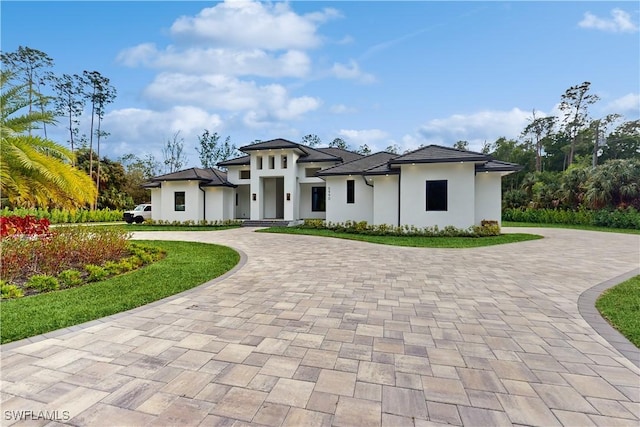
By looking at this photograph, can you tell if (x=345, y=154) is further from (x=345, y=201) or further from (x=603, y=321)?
(x=603, y=321)

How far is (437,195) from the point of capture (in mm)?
13516

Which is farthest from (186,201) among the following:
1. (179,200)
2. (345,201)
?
(345,201)

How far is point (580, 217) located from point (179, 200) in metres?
29.4

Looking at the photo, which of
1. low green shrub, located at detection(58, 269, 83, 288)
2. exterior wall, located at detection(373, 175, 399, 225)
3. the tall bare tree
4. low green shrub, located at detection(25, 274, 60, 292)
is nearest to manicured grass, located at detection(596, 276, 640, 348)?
low green shrub, located at detection(58, 269, 83, 288)

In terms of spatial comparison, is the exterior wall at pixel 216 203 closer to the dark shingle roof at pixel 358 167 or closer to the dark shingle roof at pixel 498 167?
the dark shingle roof at pixel 358 167

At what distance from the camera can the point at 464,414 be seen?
196cm

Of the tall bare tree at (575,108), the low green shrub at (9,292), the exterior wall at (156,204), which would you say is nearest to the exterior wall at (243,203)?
the exterior wall at (156,204)

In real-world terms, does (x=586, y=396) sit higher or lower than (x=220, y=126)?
lower

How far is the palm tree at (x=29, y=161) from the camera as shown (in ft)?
19.4

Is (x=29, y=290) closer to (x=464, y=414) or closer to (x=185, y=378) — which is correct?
(x=185, y=378)

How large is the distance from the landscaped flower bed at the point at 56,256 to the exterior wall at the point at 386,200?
10442mm

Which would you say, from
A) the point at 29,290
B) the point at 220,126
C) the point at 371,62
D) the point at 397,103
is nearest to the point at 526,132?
the point at 397,103

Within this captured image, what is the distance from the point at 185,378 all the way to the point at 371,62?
15.0 m

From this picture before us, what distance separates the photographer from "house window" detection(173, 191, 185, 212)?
21156 mm
